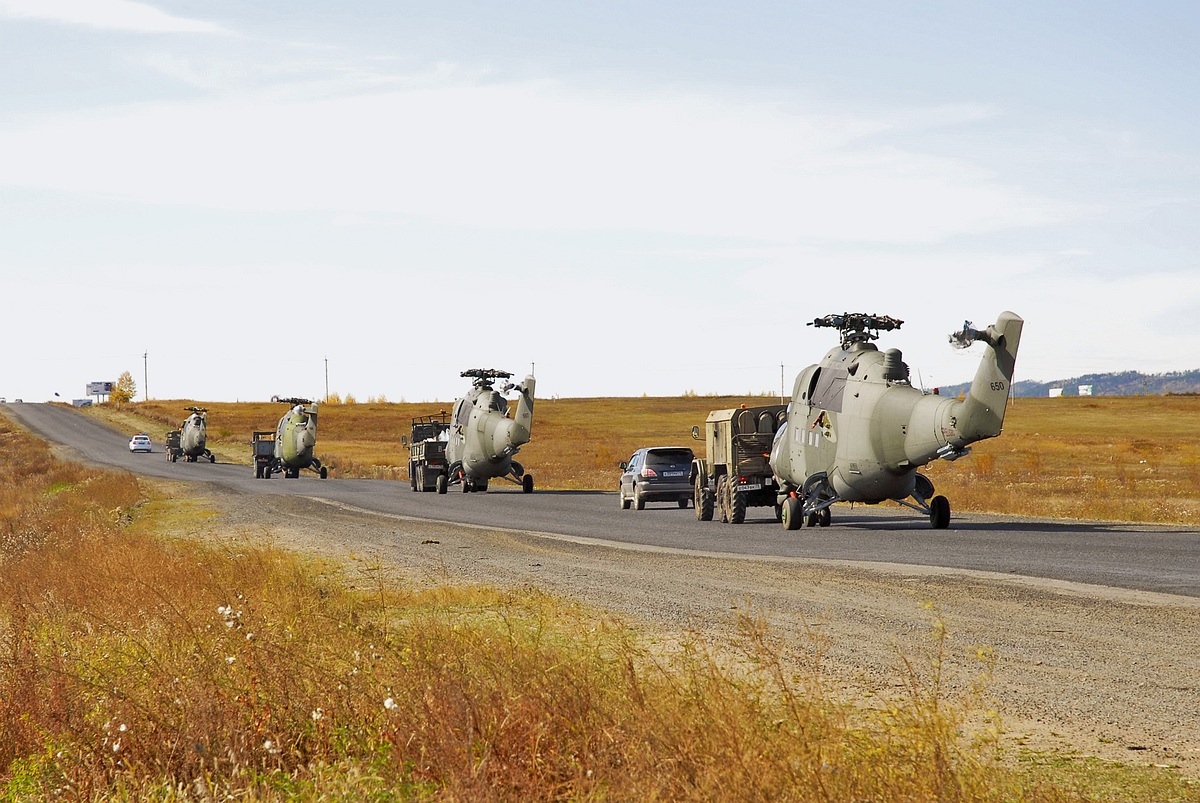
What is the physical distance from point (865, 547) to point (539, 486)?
117 ft

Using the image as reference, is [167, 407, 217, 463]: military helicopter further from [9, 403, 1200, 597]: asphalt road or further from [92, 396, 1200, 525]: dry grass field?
[9, 403, 1200, 597]: asphalt road

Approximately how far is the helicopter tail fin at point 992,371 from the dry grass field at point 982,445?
6361 millimetres

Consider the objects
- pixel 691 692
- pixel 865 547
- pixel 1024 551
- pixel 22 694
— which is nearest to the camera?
pixel 691 692

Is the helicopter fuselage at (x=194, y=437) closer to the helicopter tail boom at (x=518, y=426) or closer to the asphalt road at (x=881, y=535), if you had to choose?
the asphalt road at (x=881, y=535)

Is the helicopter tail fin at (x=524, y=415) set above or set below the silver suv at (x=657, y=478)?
above

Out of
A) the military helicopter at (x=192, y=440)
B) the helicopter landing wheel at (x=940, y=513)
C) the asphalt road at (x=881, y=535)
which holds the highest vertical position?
the military helicopter at (x=192, y=440)

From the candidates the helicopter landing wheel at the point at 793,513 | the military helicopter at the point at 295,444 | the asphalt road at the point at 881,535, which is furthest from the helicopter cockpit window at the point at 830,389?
the military helicopter at the point at 295,444

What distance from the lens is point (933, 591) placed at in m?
14.6

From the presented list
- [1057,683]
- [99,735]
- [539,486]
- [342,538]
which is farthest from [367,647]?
[539,486]

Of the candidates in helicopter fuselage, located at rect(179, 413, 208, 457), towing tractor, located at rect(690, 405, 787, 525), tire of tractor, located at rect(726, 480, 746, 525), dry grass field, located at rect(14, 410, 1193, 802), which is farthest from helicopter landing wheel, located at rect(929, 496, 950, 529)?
helicopter fuselage, located at rect(179, 413, 208, 457)

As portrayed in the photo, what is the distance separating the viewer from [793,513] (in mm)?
25922

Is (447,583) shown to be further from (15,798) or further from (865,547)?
(15,798)

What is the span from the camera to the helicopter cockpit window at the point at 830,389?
1009 inches

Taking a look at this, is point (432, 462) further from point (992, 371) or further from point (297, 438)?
point (992, 371)
